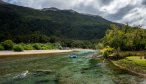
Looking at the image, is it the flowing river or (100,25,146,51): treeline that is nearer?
the flowing river

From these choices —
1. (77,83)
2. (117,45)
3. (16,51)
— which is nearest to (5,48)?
(16,51)

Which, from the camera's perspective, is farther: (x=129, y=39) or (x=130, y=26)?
(x=130, y=26)

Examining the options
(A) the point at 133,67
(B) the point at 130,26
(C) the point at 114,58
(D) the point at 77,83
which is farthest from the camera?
(B) the point at 130,26

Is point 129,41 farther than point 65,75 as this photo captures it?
Yes

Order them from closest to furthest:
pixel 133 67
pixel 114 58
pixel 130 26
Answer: pixel 133 67 < pixel 114 58 < pixel 130 26

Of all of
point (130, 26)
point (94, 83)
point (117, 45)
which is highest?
point (130, 26)

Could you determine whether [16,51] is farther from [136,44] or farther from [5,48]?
[136,44]

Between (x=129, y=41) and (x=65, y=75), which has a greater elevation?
(x=129, y=41)

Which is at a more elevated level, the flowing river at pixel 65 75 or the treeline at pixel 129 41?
the treeline at pixel 129 41

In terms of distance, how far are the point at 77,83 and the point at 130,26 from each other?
10792cm

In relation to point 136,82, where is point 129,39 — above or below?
above

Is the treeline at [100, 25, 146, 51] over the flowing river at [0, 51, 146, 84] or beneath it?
over

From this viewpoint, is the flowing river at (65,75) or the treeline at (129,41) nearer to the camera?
the flowing river at (65,75)

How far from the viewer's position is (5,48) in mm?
153875
